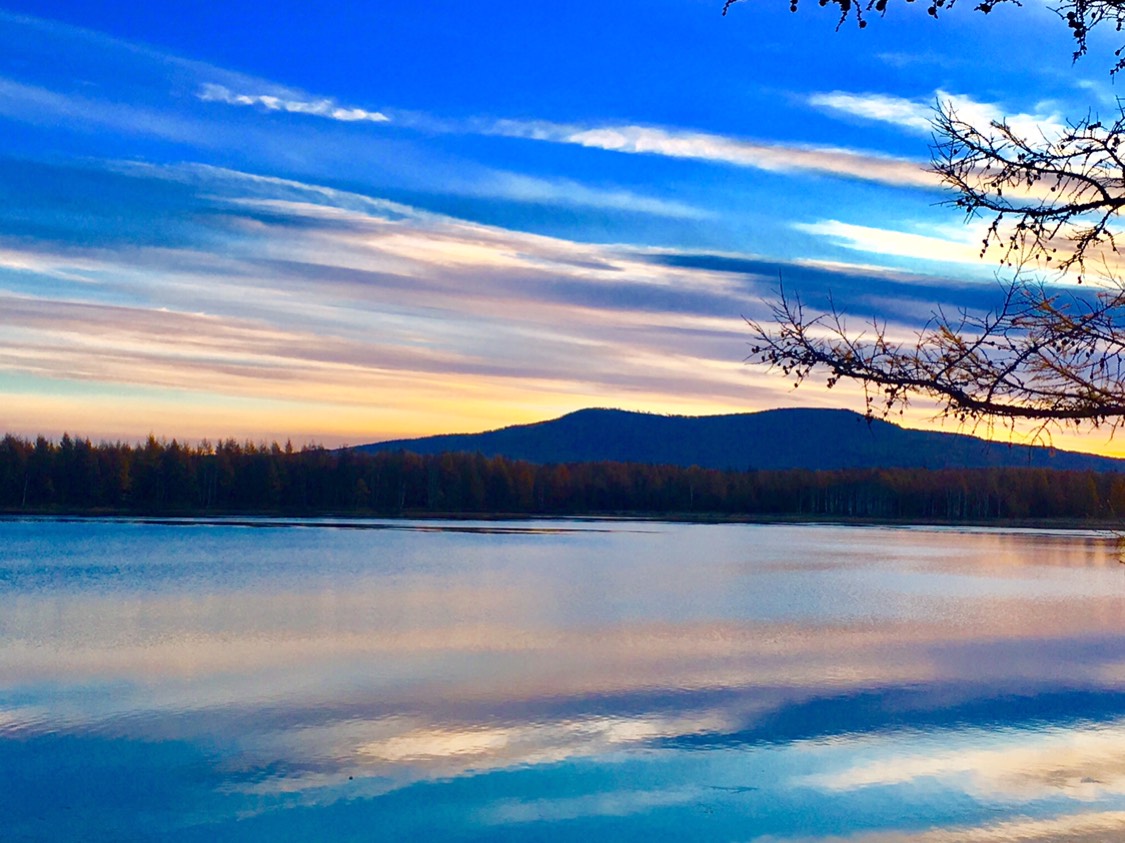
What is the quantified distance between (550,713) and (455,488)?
89152 mm

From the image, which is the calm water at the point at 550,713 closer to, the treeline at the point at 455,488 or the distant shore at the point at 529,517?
the distant shore at the point at 529,517

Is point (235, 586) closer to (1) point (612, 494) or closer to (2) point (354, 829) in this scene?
(2) point (354, 829)

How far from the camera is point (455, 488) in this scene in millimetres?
100188

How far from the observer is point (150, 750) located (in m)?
9.95

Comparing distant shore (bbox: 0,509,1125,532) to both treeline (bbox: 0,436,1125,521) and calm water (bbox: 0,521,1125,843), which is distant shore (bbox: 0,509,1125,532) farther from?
calm water (bbox: 0,521,1125,843)

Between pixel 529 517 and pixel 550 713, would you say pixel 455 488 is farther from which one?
pixel 550 713

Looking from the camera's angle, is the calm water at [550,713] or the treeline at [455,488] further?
the treeline at [455,488]

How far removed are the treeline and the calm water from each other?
69.3 meters

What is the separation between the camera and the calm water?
8.43m

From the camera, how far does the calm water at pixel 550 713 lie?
8430mm

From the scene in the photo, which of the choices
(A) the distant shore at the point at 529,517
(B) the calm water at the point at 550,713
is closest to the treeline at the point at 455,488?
(A) the distant shore at the point at 529,517

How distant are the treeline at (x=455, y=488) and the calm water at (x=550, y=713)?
69306mm

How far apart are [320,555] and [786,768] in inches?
1009

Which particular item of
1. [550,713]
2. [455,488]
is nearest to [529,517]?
[455,488]
